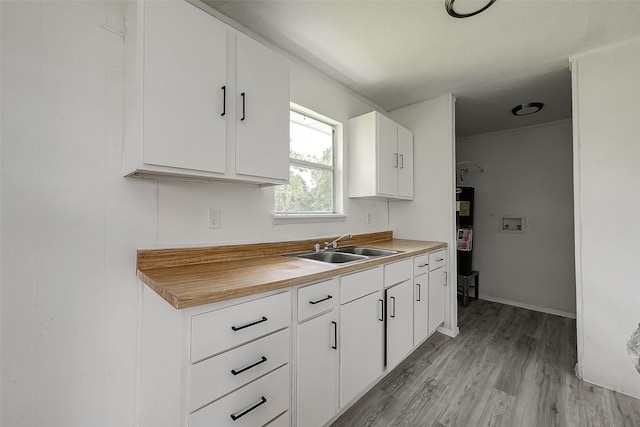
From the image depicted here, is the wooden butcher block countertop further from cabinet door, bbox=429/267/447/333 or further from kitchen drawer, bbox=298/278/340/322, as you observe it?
cabinet door, bbox=429/267/447/333

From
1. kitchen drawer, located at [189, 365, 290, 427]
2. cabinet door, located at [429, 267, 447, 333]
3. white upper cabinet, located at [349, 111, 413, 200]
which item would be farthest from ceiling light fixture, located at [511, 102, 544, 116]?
kitchen drawer, located at [189, 365, 290, 427]

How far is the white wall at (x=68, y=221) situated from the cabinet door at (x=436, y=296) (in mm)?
2153

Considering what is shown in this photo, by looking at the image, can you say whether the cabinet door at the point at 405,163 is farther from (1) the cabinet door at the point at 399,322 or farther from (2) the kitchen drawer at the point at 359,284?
(2) the kitchen drawer at the point at 359,284

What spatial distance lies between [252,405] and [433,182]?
8.36 ft

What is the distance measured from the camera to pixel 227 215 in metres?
1.70

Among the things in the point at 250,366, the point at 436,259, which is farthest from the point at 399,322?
the point at 250,366

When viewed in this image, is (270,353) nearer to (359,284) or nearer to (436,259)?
(359,284)

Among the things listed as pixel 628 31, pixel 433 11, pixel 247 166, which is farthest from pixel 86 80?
pixel 628 31

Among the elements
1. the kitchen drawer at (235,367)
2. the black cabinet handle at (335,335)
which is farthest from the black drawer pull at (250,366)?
the black cabinet handle at (335,335)

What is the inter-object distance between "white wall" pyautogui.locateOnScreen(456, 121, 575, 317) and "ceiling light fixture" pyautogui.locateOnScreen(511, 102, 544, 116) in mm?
630

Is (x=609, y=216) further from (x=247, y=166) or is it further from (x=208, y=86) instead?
(x=208, y=86)

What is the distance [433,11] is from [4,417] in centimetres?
282

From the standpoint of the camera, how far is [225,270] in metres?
1.40

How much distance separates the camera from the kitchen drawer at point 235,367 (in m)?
0.96
